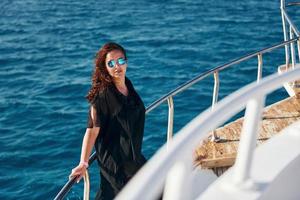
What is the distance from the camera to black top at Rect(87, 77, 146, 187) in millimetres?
3406

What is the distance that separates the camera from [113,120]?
3.45m

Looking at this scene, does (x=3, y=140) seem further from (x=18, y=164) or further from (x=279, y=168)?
(x=279, y=168)

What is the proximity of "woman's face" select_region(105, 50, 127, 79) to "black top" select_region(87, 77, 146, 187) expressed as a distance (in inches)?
3.5

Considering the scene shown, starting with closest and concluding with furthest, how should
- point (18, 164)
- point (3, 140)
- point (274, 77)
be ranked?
1. point (274, 77)
2. point (18, 164)
3. point (3, 140)

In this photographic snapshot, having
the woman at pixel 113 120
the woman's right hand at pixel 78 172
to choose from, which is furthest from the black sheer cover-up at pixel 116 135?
the woman's right hand at pixel 78 172

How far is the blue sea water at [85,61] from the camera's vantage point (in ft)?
30.5

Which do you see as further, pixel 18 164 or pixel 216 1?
pixel 216 1

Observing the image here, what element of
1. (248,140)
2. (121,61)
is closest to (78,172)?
(121,61)

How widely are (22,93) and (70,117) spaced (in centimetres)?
190

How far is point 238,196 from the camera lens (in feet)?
8.04

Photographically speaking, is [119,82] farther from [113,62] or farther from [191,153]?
[191,153]

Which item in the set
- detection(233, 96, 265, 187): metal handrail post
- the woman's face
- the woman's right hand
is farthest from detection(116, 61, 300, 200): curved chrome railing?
the woman's face

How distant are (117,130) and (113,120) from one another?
0.26 ft

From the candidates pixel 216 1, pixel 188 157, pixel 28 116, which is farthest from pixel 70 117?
pixel 216 1
